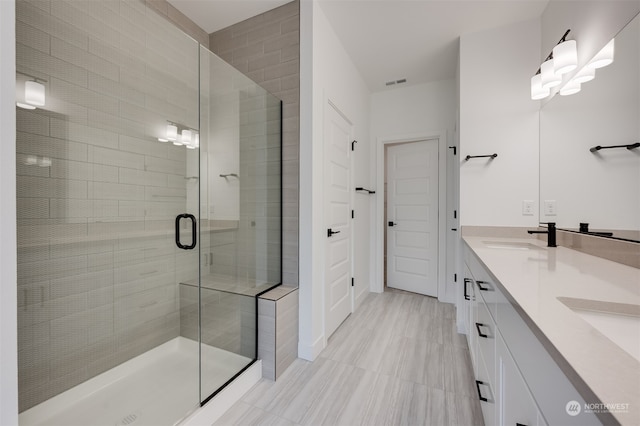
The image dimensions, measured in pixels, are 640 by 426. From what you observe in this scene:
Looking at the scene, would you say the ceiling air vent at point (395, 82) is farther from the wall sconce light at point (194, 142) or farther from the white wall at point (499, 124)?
the wall sconce light at point (194, 142)

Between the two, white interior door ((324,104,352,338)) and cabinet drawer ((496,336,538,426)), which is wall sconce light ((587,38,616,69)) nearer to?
cabinet drawer ((496,336,538,426))

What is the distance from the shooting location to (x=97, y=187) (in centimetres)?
163

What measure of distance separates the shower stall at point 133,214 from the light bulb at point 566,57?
1.92m

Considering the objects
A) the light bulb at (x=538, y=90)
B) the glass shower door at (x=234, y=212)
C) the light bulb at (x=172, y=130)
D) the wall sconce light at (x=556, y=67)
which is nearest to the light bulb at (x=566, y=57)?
the wall sconce light at (x=556, y=67)

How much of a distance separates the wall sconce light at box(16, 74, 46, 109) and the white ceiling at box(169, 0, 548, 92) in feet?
4.52

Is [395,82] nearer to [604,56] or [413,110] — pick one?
[413,110]

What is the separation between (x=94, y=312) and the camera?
1.66 metres

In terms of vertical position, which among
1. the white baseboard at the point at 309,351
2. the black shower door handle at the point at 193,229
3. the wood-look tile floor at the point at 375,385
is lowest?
the wood-look tile floor at the point at 375,385

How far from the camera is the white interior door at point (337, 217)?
92.3 inches

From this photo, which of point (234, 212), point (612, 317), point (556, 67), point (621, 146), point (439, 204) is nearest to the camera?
point (612, 317)

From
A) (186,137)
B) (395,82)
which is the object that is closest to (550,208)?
(395,82)

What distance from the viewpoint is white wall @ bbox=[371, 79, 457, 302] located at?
3.28 meters

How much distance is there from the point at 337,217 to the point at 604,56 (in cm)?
197

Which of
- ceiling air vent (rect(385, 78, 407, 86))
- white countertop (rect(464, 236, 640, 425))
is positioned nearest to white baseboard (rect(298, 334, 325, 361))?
white countertop (rect(464, 236, 640, 425))
